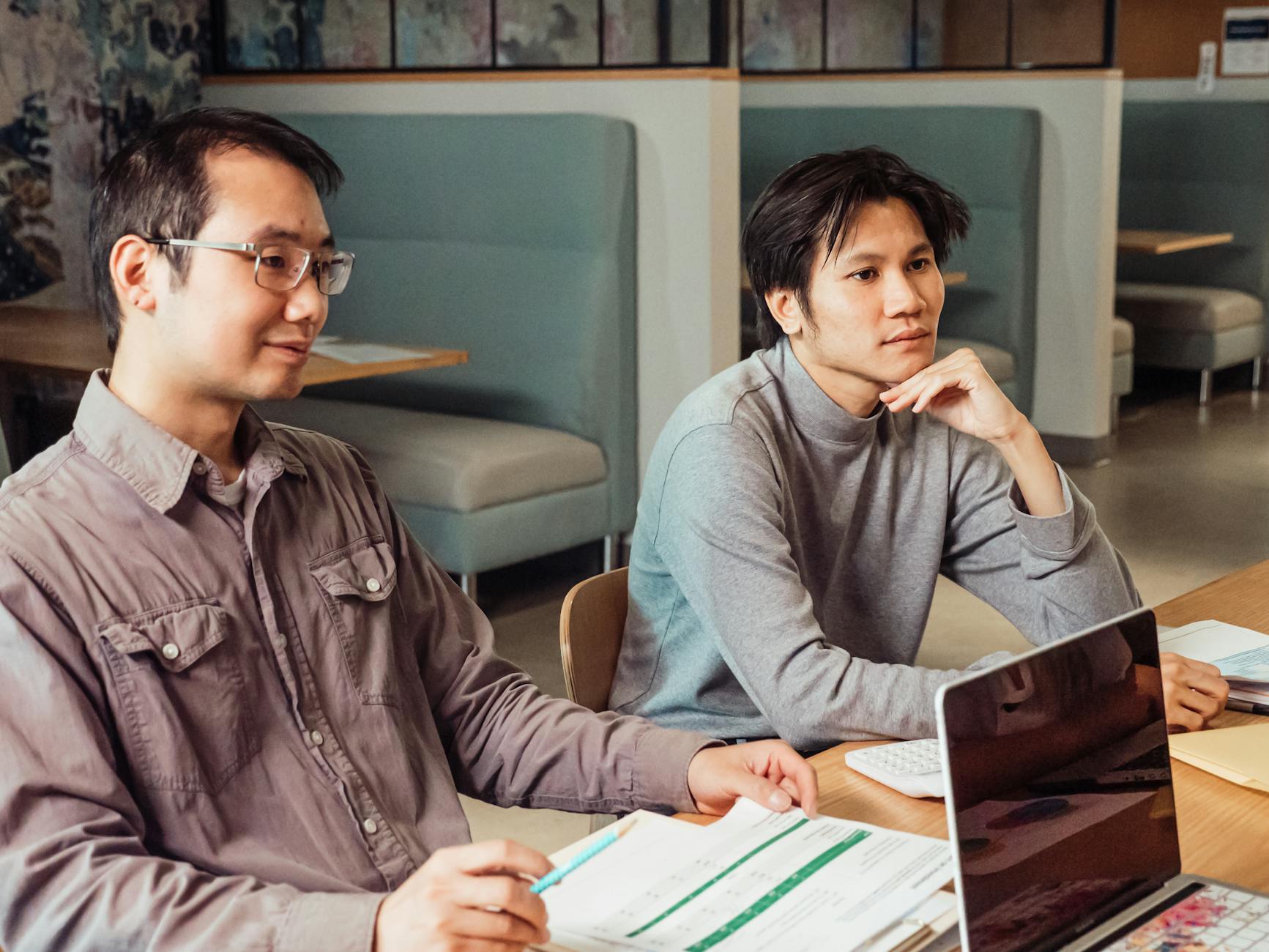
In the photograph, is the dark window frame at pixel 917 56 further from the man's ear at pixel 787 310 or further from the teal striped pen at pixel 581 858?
the teal striped pen at pixel 581 858

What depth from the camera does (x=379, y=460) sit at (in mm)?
4363

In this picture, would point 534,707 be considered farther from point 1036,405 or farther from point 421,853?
point 1036,405

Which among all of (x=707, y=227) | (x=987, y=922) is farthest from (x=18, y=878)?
(x=707, y=227)

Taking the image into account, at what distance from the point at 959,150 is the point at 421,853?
17.6 feet

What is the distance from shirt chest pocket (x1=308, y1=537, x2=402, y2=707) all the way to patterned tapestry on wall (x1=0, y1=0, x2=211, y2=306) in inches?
176

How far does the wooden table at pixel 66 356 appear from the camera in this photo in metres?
3.96

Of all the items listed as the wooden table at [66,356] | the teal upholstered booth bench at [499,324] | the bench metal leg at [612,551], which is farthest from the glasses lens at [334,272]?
the bench metal leg at [612,551]

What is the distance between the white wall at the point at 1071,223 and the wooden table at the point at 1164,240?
577 mm

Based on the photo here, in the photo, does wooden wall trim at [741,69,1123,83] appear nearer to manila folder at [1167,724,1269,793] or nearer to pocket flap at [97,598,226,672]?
manila folder at [1167,724,1269,793]

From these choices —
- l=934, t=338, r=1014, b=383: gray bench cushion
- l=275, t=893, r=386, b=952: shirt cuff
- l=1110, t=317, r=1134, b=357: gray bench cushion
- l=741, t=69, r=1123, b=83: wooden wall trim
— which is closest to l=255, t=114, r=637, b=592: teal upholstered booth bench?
l=934, t=338, r=1014, b=383: gray bench cushion

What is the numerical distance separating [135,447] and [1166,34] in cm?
847

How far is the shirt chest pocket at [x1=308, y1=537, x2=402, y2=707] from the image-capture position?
1.43 metres

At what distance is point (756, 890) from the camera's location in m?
1.17

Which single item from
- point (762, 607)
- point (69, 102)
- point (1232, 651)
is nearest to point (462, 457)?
point (69, 102)
